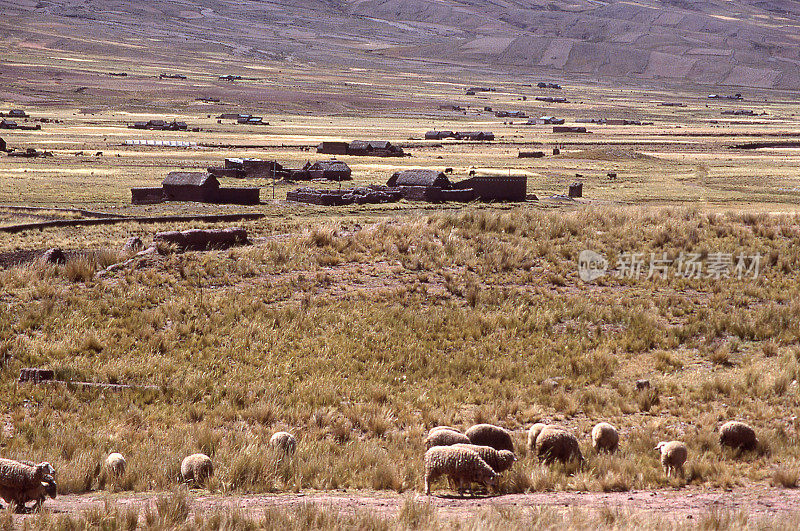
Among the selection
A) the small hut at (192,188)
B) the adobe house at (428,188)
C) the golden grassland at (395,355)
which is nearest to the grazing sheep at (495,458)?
the golden grassland at (395,355)

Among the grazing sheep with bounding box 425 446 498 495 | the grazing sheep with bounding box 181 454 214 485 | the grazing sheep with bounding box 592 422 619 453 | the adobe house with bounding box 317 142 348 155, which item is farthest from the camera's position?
the adobe house with bounding box 317 142 348 155

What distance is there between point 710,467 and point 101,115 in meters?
127

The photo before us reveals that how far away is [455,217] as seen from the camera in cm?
2392

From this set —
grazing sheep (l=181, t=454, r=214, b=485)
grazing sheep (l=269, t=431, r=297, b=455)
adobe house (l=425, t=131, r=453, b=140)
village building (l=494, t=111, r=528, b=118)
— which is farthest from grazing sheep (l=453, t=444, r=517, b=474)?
village building (l=494, t=111, r=528, b=118)

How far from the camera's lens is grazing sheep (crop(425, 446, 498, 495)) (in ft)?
27.5

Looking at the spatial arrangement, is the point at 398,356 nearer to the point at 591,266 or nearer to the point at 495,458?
the point at 495,458

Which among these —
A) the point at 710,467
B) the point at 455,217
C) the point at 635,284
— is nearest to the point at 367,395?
the point at 710,467

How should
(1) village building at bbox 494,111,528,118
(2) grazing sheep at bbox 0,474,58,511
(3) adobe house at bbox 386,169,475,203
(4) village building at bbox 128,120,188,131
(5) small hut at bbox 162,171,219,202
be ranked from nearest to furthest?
(2) grazing sheep at bbox 0,474,58,511
(5) small hut at bbox 162,171,219,202
(3) adobe house at bbox 386,169,475,203
(4) village building at bbox 128,120,188,131
(1) village building at bbox 494,111,528,118

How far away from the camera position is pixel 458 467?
A: 8.37 m

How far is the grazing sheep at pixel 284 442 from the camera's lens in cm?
976

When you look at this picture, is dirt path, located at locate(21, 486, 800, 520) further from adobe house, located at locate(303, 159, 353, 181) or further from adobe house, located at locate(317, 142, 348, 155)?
adobe house, located at locate(317, 142, 348, 155)

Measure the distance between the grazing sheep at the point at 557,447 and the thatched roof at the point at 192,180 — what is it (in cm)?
3773
